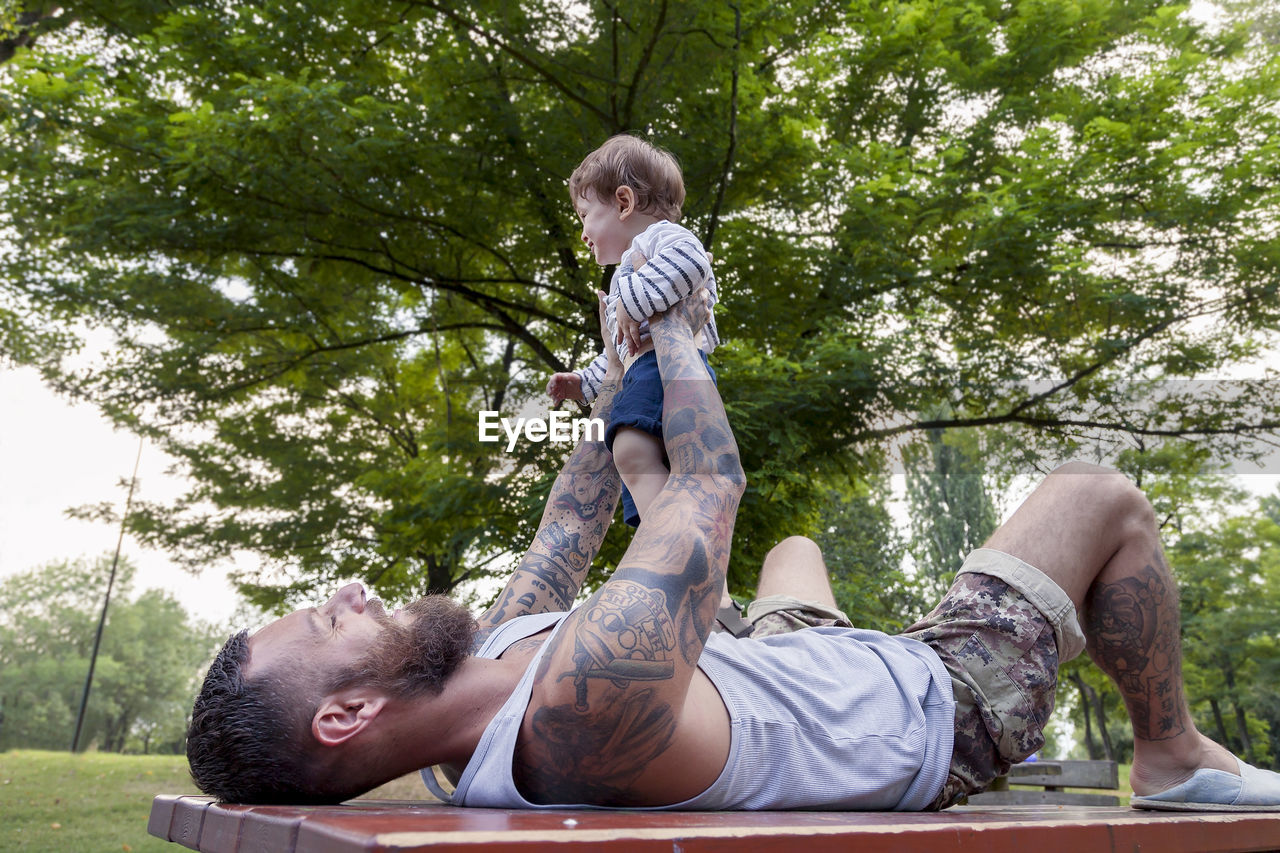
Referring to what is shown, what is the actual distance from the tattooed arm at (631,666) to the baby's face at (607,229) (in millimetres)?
1500

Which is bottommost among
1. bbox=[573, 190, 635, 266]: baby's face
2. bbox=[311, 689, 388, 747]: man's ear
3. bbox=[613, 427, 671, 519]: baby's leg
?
bbox=[311, 689, 388, 747]: man's ear

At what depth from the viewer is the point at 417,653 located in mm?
1241

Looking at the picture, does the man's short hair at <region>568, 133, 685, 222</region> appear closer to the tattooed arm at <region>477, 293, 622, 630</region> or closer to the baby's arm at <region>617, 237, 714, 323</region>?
the tattooed arm at <region>477, 293, 622, 630</region>

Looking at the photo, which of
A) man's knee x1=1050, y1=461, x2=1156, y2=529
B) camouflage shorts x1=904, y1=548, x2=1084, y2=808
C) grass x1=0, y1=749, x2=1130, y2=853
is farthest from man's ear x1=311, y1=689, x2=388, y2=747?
grass x1=0, y1=749, x2=1130, y2=853

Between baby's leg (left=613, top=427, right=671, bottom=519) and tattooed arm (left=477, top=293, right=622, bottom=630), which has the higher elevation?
baby's leg (left=613, top=427, right=671, bottom=519)

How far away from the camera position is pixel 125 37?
8.09 meters

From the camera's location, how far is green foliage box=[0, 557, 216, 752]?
95.4ft

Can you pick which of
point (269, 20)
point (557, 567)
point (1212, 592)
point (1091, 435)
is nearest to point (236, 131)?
point (269, 20)

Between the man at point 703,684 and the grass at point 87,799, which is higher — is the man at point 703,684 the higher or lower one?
the higher one

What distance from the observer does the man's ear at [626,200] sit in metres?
2.59

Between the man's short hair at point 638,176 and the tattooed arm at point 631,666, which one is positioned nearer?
the tattooed arm at point 631,666

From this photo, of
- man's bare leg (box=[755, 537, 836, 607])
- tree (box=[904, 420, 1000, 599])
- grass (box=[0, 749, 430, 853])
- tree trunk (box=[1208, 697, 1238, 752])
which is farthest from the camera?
tree (box=[904, 420, 1000, 599])

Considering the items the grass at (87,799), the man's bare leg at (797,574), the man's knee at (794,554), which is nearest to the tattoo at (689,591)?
the man's bare leg at (797,574)

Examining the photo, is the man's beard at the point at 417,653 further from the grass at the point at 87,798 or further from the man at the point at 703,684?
the grass at the point at 87,798
